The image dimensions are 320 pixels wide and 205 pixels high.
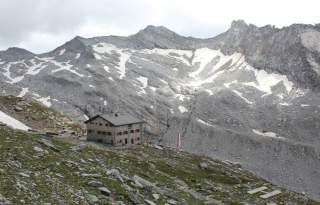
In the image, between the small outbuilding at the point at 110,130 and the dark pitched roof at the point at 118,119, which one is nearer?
the small outbuilding at the point at 110,130

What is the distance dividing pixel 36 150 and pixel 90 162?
21.3ft

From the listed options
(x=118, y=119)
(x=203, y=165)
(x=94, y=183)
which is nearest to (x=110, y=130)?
(x=118, y=119)

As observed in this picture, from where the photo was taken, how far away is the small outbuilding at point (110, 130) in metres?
98.5

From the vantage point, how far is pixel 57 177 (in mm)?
36531

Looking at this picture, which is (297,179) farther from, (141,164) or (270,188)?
(141,164)

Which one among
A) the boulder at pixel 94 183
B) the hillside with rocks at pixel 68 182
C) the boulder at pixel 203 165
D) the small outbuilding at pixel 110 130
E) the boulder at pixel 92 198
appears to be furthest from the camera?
the small outbuilding at pixel 110 130

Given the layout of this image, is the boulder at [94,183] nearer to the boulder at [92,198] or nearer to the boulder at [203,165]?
the boulder at [92,198]

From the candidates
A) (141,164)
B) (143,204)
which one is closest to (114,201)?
(143,204)

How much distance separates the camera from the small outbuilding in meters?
98.5

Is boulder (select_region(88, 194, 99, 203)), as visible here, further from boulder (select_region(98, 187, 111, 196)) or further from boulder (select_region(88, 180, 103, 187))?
boulder (select_region(88, 180, 103, 187))

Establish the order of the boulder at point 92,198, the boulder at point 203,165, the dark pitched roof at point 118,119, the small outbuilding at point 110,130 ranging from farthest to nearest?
the dark pitched roof at point 118,119, the small outbuilding at point 110,130, the boulder at point 203,165, the boulder at point 92,198

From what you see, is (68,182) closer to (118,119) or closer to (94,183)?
(94,183)

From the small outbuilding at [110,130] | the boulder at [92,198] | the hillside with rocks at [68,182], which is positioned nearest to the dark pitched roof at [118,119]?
the small outbuilding at [110,130]

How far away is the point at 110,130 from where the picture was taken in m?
98.4
